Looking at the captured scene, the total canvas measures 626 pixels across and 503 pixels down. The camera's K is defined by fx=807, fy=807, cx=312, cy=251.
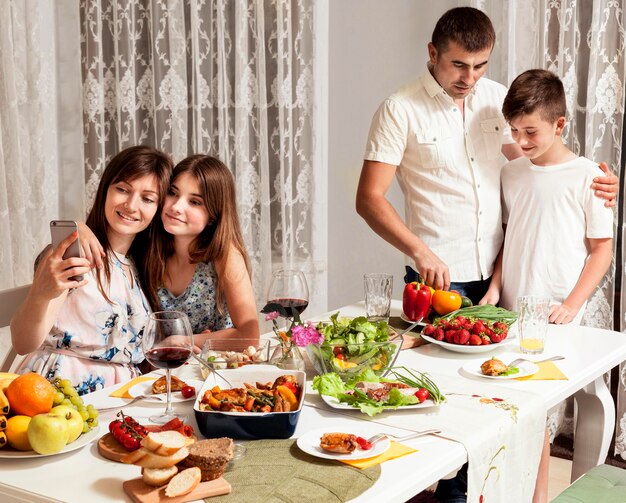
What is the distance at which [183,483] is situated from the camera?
4.01 feet

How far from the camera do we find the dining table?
1278mm

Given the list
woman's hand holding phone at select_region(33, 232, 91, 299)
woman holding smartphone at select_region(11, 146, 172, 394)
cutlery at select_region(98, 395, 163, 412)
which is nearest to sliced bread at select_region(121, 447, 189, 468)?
cutlery at select_region(98, 395, 163, 412)

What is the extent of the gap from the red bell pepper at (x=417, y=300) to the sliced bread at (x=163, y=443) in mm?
1081

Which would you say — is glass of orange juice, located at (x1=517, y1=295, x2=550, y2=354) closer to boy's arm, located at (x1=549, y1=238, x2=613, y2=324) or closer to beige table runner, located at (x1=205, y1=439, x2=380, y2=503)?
boy's arm, located at (x1=549, y1=238, x2=613, y2=324)

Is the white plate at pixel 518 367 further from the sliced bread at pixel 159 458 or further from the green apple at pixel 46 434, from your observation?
the green apple at pixel 46 434

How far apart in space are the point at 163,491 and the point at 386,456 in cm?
39

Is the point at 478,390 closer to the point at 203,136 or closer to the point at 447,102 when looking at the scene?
the point at 447,102

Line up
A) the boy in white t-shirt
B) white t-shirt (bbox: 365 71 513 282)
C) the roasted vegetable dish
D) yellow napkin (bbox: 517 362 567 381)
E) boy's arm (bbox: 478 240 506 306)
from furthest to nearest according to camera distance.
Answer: white t-shirt (bbox: 365 71 513 282) < boy's arm (bbox: 478 240 506 306) < the boy in white t-shirt < yellow napkin (bbox: 517 362 567 381) < the roasted vegetable dish

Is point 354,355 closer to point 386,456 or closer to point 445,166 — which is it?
point 386,456

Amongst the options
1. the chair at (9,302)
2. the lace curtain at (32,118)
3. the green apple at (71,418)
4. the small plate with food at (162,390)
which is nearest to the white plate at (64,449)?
the green apple at (71,418)

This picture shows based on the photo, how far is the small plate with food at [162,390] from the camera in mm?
1670

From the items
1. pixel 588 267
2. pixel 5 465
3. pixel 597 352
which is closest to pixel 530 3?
pixel 588 267

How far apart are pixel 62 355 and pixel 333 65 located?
244 cm

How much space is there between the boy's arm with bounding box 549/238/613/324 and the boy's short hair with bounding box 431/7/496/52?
2.29 feet
